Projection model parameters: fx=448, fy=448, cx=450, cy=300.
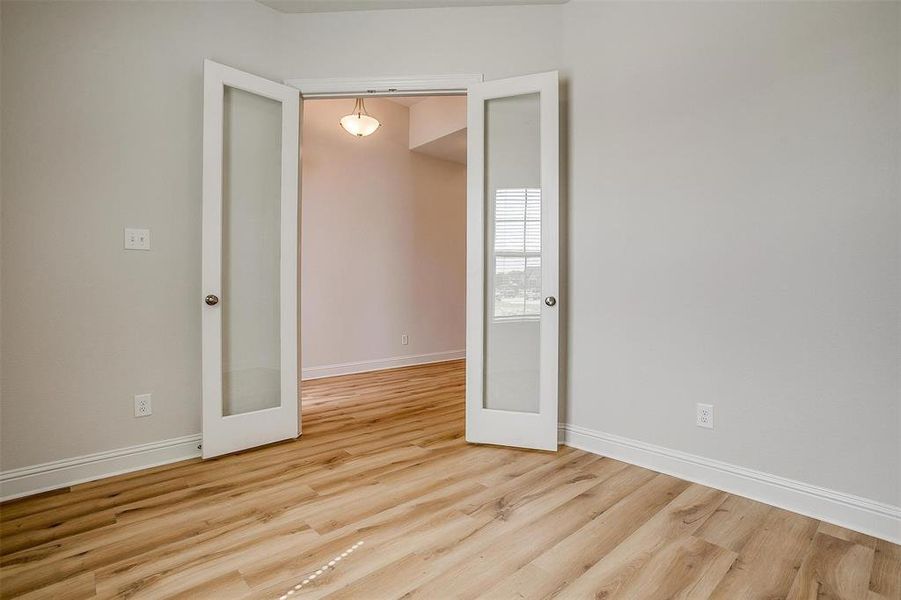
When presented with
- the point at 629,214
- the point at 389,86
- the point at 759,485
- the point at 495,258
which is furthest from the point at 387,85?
the point at 759,485

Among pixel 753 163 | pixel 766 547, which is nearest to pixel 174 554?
pixel 766 547

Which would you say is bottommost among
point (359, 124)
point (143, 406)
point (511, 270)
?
point (143, 406)

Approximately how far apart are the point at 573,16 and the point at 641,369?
7.14 ft

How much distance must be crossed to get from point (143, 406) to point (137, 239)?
891 millimetres

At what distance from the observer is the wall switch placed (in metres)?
2.34

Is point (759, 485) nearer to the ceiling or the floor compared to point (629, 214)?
nearer to the floor

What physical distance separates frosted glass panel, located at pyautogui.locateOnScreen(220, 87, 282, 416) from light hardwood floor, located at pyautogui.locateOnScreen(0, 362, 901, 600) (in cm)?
45

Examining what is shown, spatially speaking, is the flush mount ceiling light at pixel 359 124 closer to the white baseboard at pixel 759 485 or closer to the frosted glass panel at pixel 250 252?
the frosted glass panel at pixel 250 252

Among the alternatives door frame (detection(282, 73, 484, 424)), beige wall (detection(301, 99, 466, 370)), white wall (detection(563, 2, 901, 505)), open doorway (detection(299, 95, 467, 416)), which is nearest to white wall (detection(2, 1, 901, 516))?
white wall (detection(563, 2, 901, 505))

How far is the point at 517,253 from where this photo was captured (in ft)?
9.04

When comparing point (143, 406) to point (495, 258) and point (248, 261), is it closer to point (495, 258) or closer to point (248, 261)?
point (248, 261)

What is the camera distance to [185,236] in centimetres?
252

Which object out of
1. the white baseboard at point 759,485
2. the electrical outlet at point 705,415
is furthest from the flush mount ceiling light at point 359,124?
the electrical outlet at point 705,415

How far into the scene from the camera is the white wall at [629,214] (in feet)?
6.05
